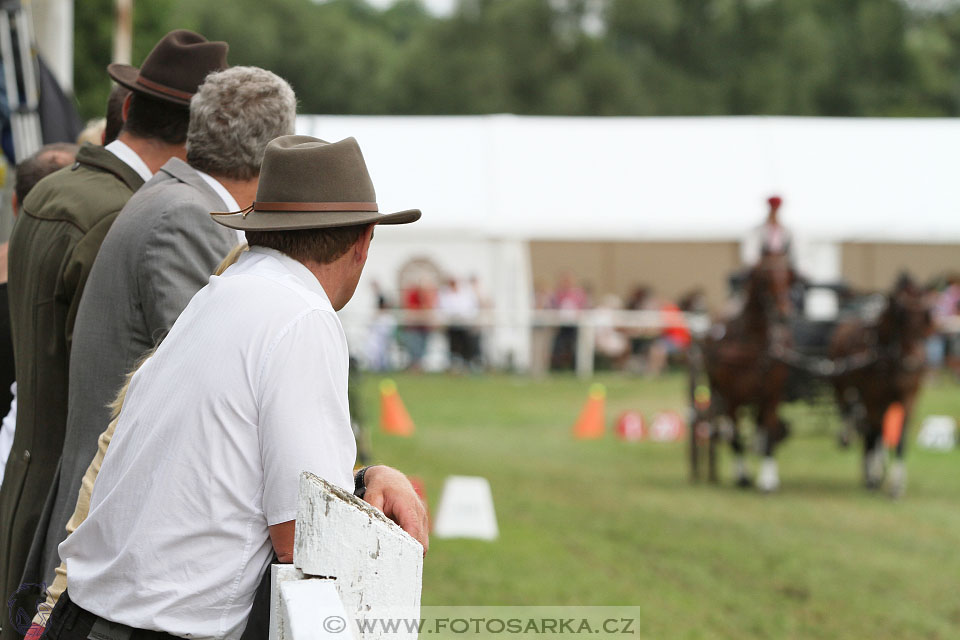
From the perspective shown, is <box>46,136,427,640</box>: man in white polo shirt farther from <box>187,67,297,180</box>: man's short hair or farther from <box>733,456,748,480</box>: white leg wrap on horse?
<box>733,456,748,480</box>: white leg wrap on horse

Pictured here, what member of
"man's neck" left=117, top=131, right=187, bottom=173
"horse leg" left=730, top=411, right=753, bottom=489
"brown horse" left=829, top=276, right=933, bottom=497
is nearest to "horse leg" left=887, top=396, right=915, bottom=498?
"brown horse" left=829, top=276, right=933, bottom=497

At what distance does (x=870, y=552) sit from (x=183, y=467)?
754 centimetres

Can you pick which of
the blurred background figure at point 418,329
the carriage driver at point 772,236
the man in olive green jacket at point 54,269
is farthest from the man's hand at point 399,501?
the blurred background figure at point 418,329

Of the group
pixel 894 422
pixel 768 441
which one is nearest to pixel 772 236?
pixel 768 441

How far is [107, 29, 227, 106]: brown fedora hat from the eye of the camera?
3457mm

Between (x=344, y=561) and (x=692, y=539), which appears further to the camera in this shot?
(x=692, y=539)

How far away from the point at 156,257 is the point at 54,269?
0.49 m

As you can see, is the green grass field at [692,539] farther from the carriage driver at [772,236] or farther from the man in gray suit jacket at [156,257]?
the man in gray suit jacket at [156,257]

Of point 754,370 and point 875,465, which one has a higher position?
point 754,370

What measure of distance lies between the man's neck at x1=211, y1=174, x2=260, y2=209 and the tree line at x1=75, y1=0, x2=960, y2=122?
145 ft

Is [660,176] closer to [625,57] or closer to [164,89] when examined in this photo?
[164,89]

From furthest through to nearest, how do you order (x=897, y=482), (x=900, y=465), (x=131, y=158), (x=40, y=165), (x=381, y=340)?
(x=381, y=340) → (x=900, y=465) → (x=897, y=482) → (x=40, y=165) → (x=131, y=158)

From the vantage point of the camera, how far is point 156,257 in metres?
2.96

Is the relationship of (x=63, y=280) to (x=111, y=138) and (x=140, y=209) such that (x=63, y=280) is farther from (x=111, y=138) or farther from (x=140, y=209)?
(x=111, y=138)
